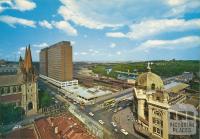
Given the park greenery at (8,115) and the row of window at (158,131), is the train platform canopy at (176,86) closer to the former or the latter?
the row of window at (158,131)

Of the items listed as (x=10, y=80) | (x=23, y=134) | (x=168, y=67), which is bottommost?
(x=23, y=134)

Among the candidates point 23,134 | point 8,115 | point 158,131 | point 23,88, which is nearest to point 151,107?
point 158,131

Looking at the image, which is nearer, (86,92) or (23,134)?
(23,134)

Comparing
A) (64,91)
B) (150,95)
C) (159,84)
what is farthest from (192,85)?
(64,91)

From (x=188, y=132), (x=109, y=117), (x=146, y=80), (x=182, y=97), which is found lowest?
(x=109, y=117)

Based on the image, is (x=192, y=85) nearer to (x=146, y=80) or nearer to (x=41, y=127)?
(x=146, y=80)

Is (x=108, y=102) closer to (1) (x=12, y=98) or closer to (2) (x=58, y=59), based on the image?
(2) (x=58, y=59)
